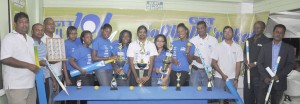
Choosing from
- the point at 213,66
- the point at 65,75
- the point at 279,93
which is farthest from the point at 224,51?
the point at 65,75

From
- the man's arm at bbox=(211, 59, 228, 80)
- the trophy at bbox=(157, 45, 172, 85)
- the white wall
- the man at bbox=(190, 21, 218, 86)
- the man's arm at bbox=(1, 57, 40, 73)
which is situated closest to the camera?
the man's arm at bbox=(1, 57, 40, 73)

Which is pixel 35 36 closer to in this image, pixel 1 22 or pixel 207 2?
pixel 1 22

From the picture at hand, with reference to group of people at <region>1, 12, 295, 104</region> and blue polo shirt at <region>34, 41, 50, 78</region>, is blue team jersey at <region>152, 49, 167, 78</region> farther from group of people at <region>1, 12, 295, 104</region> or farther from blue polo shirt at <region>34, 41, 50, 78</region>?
blue polo shirt at <region>34, 41, 50, 78</region>

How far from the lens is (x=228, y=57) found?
12.6ft

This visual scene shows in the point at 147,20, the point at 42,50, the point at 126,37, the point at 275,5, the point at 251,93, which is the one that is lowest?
the point at 251,93

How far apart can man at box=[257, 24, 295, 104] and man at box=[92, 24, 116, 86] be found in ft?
7.15

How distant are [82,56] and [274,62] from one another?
278 cm

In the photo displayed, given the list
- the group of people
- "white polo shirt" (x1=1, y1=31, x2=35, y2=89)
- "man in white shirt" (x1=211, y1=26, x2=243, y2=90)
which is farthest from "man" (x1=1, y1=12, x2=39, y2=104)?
"man in white shirt" (x1=211, y1=26, x2=243, y2=90)

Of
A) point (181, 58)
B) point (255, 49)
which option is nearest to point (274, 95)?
point (255, 49)

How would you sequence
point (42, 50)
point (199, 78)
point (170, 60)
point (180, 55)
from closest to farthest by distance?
point (42, 50) < point (170, 60) < point (180, 55) < point (199, 78)

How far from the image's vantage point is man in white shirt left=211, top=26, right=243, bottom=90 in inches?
151

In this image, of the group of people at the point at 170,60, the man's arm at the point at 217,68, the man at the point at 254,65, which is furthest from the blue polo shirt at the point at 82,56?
the man at the point at 254,65

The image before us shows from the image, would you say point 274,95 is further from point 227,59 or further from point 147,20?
point 147,20

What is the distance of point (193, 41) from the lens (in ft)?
13.9
